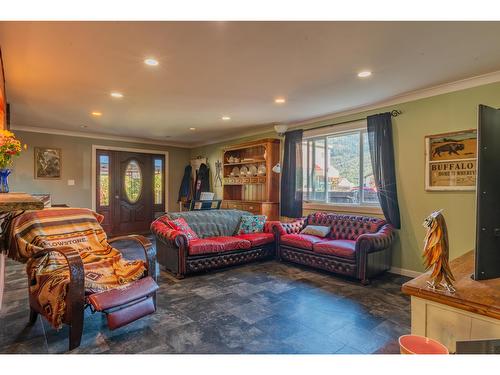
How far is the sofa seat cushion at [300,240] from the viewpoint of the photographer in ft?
13.4

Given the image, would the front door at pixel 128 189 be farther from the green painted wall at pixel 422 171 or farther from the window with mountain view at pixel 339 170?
the green painted wall at pixel 422 171

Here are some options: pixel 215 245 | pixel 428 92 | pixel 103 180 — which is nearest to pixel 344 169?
pixel 428 92

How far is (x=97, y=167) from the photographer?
22.5ft

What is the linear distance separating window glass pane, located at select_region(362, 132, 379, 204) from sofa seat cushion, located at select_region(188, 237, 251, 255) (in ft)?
6.52

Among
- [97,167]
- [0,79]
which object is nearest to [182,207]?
[97,167]

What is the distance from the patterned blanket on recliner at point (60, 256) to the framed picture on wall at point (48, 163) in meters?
4.17

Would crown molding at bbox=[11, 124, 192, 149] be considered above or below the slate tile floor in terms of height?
above

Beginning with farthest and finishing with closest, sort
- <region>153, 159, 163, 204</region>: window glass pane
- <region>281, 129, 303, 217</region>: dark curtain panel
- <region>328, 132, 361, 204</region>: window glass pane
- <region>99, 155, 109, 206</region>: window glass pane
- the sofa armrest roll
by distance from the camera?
1. <region>153, 159, 163, 204</region>: window glass pane
2. <region>99, 155, 109, 206</region>: window glass pane
3. <region>281, 129, 303, 217</region>: dark curtain panel
4. <region>328, 132, 361, 204</region>: window glass pane
5. the sofa armrest roll

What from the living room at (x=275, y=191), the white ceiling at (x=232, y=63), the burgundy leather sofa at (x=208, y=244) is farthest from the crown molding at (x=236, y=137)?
the burgundy leather sofa at (x=208, y=244)

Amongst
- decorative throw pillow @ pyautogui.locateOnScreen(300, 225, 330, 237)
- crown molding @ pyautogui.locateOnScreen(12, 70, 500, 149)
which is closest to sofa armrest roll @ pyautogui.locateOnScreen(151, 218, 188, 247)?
decorative throw pillow @ pyautogui.locateOnScreen(300, 225, 330, 237)

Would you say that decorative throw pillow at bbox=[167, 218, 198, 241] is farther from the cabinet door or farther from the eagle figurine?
the cabinet door

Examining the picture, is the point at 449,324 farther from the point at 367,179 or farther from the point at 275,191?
the point at 275,191

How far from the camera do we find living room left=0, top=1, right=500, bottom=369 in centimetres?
175

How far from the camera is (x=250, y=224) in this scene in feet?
15.7
